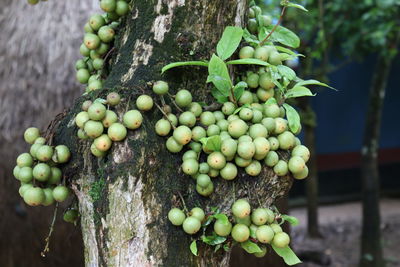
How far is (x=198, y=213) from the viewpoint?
132cm

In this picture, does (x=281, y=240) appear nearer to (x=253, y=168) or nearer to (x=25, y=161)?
(x=253, y=168)

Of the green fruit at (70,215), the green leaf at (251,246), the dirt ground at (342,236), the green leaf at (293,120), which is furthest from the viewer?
the dirt ground at (342,236)

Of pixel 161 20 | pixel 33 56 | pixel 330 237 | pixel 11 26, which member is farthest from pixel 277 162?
pixel 330 237

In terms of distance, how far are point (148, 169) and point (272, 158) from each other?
14.4 inches

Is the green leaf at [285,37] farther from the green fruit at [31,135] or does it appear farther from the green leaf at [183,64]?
the green fruit at [31,135]

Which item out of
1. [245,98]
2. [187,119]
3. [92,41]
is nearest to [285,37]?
[245,98]

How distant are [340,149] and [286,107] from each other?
7630mm

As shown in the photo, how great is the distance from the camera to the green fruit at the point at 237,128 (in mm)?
1396

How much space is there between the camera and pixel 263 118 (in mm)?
1484

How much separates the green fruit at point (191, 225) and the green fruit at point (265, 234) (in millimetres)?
183

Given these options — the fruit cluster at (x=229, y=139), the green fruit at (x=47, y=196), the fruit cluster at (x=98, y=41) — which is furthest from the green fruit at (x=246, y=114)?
the green fruit at (x=47, y=196)

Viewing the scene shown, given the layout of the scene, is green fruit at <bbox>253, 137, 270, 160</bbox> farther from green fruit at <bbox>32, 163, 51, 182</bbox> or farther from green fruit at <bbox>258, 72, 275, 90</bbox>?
green fruit at <bbox>32, 163, 51, 182</bbox>

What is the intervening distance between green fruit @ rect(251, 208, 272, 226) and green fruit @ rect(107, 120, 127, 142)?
0.44 metres

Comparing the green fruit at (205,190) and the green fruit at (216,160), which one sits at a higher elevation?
the green fruit at (216,160)
